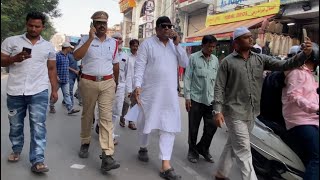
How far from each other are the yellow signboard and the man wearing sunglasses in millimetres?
10019

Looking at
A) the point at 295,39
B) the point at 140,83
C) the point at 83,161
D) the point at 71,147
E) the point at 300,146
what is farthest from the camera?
the point at 295,39

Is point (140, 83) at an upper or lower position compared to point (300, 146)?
upper

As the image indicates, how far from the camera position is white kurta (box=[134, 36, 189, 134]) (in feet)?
14.6

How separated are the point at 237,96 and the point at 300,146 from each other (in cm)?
73

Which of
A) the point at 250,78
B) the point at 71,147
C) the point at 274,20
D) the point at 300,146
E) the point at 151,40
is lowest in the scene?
the point at 71,147

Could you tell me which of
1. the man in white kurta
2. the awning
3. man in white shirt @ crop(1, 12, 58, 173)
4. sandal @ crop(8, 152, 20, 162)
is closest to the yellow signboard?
the awning

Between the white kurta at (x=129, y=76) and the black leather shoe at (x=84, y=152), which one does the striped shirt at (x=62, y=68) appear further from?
the black leather shoe at (x=84, y=152)

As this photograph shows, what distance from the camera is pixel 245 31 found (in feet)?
11.8

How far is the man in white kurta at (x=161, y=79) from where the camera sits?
4.39 m

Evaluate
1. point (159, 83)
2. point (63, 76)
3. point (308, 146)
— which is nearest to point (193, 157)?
point (159, 83)

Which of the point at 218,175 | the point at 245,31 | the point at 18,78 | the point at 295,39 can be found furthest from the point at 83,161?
the point at 295,39

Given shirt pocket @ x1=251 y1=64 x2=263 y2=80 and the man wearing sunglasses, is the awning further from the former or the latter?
shirt pocket @ x1=251 y1=64 x2=263 y2=80

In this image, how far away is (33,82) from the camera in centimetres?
400

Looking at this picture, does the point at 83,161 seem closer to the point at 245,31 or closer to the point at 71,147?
the point at 71,147
